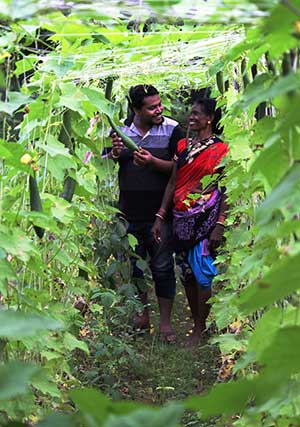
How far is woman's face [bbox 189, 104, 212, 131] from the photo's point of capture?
378cm

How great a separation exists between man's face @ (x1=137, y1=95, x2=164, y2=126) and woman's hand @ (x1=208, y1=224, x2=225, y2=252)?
628 mm

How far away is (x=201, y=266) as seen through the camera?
374 cm

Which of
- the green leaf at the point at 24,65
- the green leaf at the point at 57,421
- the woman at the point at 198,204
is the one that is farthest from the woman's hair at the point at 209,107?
the green leaf at the point at 57,421

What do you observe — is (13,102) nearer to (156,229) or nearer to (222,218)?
(222,218)

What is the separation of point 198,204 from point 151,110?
53 centimetres

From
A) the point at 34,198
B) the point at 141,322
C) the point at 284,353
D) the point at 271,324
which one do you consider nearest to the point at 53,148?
the point at 34,198

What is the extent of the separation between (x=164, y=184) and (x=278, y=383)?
11.2 ft

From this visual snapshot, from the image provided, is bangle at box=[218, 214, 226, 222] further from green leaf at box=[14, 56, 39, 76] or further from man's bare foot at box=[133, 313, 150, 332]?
green leaf at box=[14, 56, 39, 76]

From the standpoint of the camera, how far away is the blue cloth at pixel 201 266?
3.73m

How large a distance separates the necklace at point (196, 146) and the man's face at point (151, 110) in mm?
218

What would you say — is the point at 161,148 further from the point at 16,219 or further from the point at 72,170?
the point at 16,219

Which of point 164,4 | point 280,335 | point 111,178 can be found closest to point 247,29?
point 164,4

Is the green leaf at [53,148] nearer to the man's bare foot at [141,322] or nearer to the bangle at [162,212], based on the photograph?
the bangle at [162,212]

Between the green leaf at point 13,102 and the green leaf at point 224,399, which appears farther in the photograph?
the green leaf at point 13,102
